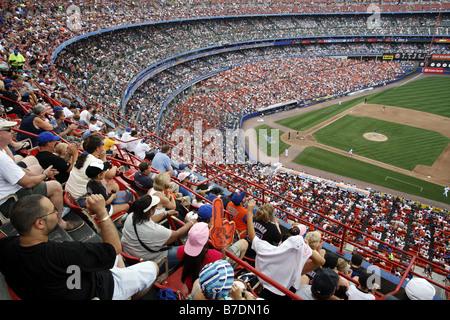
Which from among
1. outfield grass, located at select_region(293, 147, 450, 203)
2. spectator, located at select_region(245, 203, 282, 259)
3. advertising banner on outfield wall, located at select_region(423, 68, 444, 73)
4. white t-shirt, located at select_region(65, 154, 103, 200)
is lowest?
outfield grass, located at select_region(293, 147, 450, 203)

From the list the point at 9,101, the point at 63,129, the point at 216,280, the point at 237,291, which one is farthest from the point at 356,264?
the point at 9,101

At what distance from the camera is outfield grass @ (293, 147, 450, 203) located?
2247cm

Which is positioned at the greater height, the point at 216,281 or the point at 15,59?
the point at 15,59

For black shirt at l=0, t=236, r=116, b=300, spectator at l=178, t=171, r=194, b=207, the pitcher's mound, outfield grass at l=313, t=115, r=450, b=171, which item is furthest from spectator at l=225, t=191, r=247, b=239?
the pitcher's mound

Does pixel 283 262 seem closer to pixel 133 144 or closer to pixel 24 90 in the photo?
pixel 133 144

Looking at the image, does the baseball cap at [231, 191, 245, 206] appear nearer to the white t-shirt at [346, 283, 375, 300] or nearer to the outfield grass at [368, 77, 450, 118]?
the white t-shirt at [346, 283, 375, 300]

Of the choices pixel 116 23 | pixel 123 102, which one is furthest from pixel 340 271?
pixel 116 23

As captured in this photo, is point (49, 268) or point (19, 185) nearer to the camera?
point (49, 268)

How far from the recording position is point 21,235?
2674 mm

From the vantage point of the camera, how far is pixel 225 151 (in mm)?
26719

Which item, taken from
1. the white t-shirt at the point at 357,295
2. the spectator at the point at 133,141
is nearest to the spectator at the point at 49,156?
the spectator at the point at 133,141

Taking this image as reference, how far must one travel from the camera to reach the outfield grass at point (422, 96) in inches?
1555

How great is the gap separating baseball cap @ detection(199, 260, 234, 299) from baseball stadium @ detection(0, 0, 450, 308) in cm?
1

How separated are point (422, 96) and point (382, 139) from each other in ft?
63.3
